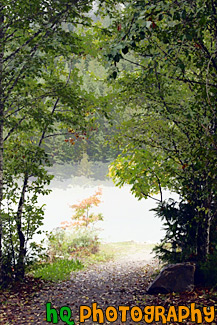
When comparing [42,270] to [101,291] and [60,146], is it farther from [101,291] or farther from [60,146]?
[60,146]

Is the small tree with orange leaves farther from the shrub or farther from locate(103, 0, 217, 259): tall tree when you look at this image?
locate(103, 0, 217, 259): tall tree

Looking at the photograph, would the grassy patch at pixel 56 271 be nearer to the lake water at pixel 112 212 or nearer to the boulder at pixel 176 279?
the boulder at pixel 176 279

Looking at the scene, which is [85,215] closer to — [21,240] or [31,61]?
[21,240]

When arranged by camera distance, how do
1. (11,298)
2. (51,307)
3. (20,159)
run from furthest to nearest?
(20,159)
(11,298)
(51,307)

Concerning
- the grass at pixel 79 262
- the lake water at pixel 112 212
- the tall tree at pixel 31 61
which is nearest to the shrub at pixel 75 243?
the grass at pixel 79 262

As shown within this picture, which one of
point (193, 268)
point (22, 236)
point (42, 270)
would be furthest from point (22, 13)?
point (42, 270)

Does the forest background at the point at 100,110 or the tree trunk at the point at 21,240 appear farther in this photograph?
the tree trunk at the point at 21,240

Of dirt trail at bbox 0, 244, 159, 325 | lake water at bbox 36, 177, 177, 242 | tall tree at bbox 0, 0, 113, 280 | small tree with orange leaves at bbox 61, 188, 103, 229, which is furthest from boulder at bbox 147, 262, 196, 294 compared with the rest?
small tree with orange leaves at bbox 61, 188, 103, 229

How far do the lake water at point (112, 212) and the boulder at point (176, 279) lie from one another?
834cm

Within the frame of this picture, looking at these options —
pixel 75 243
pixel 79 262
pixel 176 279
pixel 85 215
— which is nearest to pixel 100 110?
pixel 176 279

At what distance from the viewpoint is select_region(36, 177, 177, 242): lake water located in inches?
879

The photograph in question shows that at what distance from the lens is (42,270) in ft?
28.7

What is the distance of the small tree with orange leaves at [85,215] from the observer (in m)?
15.4

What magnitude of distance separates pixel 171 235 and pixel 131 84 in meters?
3.14
